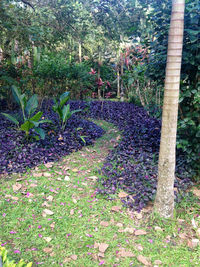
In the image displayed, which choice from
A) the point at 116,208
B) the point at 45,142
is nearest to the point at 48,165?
the point at 45,142

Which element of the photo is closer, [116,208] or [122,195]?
Result: [116,208]

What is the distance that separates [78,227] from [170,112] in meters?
1.55

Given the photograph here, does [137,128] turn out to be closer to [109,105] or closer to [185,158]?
[185,158]

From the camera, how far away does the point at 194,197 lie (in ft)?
9.93

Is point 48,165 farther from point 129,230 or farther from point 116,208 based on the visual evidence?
point 129,230

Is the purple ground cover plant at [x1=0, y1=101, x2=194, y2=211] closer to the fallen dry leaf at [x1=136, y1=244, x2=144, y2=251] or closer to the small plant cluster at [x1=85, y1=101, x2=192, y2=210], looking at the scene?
the small plant cluster at [x1=85, y1=101, x2=192, y2=210]

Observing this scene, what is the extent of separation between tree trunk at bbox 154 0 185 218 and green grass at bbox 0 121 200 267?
0.24 m

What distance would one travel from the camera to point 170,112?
2336 millimetres

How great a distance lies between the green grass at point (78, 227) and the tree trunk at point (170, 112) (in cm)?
24

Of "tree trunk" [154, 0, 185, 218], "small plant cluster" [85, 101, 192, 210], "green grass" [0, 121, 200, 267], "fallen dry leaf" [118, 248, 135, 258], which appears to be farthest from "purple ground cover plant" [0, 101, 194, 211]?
"fallen dry leaf" [118, 248, 135, 258]

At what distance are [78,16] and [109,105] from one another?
3345 mm

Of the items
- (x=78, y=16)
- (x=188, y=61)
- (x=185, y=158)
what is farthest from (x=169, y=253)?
(x=78, y=16)

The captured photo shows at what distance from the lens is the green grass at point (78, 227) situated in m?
2.16

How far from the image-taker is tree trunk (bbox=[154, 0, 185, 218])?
2.18m
